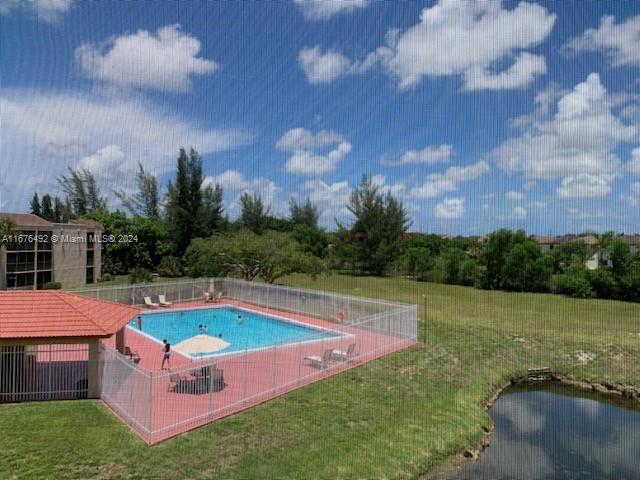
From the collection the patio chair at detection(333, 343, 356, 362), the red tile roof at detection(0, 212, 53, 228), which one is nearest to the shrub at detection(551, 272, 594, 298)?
the patio chair at detection(333, 343, 356, 362)

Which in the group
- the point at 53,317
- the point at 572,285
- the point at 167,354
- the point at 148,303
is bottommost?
the point at 167,354

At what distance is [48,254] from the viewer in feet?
118

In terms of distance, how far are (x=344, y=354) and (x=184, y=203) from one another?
36.7 m

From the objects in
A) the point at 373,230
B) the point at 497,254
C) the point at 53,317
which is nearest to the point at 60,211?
the point at 373,230

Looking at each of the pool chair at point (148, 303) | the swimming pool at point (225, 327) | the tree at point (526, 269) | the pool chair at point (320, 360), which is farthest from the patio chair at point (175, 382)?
the tree at point (526, 269)

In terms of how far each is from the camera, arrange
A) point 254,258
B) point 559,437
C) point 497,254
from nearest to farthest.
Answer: point 559,437 < point 254,258 < point 497,254

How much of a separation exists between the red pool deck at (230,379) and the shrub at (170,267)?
24802 millimetres

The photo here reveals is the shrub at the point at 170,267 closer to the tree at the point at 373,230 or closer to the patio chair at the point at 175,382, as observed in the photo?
the tree at the point at 373,230

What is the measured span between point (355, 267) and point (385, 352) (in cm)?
3643

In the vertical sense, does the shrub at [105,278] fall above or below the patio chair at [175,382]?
above

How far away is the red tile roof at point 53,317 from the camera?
1201 centimetres

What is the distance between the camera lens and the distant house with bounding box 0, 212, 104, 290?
108 feet

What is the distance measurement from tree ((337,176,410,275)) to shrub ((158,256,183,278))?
712 inches

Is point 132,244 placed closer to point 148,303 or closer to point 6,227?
point 6,227
